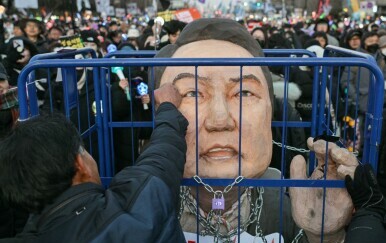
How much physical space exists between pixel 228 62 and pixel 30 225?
0.99 metres

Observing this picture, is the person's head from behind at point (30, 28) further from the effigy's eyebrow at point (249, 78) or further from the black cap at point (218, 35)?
the effigy's eyebrow at point (249, 78)

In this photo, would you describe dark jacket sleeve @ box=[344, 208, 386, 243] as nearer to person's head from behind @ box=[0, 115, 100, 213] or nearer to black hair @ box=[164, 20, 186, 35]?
person's head from behind @ box=[0, 115, 100, 213]

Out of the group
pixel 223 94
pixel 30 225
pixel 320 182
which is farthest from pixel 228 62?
pixel 30 225

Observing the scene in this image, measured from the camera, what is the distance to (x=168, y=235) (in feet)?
4.77

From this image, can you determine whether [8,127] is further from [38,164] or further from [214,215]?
A: [38,164]

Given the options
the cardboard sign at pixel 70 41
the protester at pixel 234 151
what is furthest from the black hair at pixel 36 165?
the cardboard sign at pixel 70 41

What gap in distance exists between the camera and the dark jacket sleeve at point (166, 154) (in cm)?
155

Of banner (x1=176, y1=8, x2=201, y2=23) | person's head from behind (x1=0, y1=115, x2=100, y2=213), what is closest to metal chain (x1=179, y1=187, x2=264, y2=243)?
person's head from behind (x1=0, y1=115, x2=100, y2=213)

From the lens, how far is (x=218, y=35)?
2.42 meters

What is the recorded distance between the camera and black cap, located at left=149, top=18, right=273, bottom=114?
7.93 feet

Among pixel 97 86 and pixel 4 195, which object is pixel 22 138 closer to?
pixel 4 195

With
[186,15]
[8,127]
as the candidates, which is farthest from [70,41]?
[186,15]

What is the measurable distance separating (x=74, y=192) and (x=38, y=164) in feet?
0.48

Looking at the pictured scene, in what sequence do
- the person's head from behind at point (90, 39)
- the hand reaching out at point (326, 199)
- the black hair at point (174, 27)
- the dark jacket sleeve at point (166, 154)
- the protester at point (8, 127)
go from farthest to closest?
the black hair at point (174, 27)
the person's head from behind at point (90, 39)
the protester at point (8, 127)
the hand reaching out at point (326, 199)
the dark jacket sleeve at point (166, 154)
